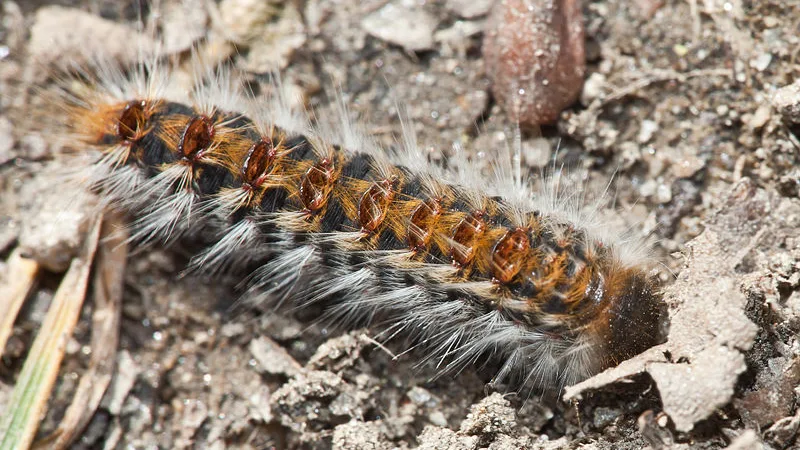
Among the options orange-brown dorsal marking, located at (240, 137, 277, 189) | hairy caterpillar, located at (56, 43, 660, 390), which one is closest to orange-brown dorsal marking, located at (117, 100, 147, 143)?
hairy caterpillar, located at (56, 43, 660, 390)

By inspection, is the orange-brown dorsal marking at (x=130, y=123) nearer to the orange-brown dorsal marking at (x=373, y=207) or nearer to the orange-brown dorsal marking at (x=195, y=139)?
the orange-brown dorsal marking at (x=195, y=139)

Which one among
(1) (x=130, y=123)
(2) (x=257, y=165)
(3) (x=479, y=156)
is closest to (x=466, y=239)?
(3) (x=479, y=156)

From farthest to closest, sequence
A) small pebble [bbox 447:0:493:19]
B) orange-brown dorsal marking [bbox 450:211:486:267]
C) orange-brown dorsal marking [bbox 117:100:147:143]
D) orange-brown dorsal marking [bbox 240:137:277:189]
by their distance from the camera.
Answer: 1. small pebble [bbox 447:0:493:19]
2. orange-brown dorsal marking [bbox 117:100:147:143]
3. orange-brown dorsal marking [bbox 240:137:277:189]
4. orange-brown dorsal marking [bbox 450:211:486:267]

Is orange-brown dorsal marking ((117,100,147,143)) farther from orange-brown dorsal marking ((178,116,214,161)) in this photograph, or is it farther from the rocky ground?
the rocky ground

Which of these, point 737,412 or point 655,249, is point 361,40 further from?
point 737,412

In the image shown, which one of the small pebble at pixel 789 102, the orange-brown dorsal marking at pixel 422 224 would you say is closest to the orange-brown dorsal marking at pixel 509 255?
the orange-brown dorsal marking at pixel 422 224

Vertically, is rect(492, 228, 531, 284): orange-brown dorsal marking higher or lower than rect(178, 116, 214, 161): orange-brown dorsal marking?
lower
